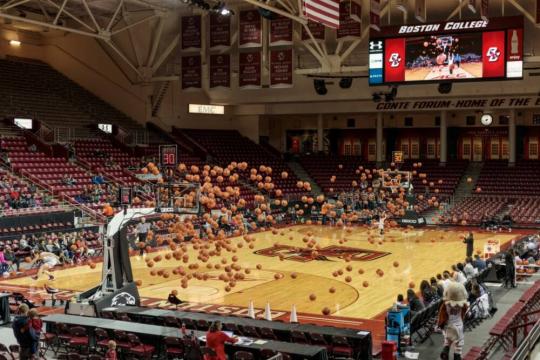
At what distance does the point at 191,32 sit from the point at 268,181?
1276 cm

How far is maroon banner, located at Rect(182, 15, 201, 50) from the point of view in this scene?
32438mm

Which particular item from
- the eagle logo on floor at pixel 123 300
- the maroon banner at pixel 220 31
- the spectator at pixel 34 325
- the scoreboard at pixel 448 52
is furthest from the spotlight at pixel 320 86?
the spectator at pixel 34 325

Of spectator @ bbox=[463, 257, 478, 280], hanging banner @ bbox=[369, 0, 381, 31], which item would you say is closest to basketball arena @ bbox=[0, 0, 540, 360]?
spectator @ bbox=[463, 257, 478, 280]

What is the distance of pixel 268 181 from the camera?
73.4 feet

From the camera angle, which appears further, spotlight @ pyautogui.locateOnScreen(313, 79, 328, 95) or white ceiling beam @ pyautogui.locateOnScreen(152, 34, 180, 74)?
spotlight @ pyautogui.locateOnScreen(313, 79, 328, 95)

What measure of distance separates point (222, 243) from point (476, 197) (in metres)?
24.3

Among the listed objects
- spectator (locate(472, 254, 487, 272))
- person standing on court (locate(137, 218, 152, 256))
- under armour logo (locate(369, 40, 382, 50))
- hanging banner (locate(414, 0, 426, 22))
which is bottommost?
spectator (locate(472, 254, 487, 272))

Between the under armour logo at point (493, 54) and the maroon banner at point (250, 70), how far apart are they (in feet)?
31.8

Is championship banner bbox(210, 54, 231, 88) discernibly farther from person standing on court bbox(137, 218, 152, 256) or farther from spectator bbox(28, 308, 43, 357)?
spectator bbox(28, 308, 43, 357)

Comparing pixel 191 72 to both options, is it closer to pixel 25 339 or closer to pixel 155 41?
pixel 155 41

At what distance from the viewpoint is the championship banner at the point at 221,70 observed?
32.8m

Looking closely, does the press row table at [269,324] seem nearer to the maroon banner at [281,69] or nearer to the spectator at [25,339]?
the spectator at [25,339]

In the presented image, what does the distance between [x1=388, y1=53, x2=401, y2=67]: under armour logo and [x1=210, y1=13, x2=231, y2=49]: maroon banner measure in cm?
720

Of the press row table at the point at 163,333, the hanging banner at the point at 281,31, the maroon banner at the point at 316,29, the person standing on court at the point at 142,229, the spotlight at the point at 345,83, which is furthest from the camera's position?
the spotlight at the point at 345,83
